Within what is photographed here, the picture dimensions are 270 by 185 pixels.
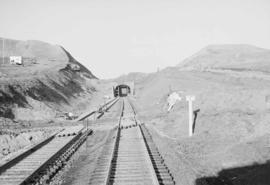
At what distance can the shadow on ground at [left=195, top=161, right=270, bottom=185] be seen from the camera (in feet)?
27.7

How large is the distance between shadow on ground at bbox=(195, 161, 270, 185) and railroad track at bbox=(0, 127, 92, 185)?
17.4 ft

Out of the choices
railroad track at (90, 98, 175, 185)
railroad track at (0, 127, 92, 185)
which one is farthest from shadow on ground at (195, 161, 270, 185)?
railroad track at (0, 127, 92, 185)

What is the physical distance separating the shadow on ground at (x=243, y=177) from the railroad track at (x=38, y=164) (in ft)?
17.4

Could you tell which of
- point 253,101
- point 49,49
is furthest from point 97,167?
point 49,49

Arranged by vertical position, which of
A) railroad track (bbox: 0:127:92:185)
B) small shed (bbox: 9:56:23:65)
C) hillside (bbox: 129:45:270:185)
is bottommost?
railroad track (bbox: 0:127:92:185)

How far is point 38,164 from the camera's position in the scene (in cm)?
1159

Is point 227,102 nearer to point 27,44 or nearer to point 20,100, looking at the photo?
point 20,100

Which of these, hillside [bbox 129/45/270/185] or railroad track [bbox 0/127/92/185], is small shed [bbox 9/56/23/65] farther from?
railroad track [bbox 0/127/92/185]

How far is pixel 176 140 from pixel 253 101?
457cm

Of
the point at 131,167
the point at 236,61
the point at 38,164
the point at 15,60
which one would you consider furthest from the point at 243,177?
the point at 236,61

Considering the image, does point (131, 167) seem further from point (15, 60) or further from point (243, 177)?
point (15, 60)

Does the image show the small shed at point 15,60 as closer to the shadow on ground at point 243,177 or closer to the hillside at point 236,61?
the hillside at point 236,61

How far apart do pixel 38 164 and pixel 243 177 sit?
24.7 ft

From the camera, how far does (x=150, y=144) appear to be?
14.6 m
